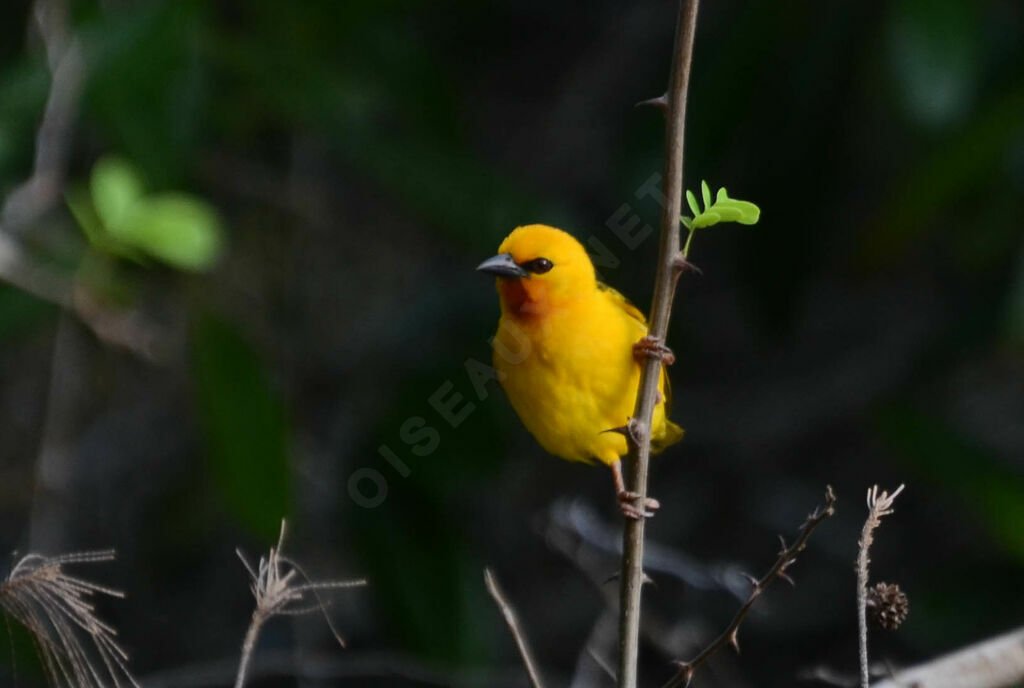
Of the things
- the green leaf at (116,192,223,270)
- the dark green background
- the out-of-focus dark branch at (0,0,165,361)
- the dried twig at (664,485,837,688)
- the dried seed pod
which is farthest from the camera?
the dark green background

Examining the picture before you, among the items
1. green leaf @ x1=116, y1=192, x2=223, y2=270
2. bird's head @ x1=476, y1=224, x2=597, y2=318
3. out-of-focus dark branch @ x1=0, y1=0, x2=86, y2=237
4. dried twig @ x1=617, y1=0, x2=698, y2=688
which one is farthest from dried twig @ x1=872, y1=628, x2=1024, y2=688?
out-of-focus dark branch @ x1=0, y1=0, x2=86, y2=237

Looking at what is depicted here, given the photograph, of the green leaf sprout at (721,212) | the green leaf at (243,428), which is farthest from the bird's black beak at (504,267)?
the green leaf at (243,428)

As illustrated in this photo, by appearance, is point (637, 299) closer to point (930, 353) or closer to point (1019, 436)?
point (930, 353)

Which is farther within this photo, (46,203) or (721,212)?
(46,203)

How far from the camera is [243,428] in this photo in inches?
171

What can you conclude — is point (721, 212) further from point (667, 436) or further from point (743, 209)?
point (667, 436)

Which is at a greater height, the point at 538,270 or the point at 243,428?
the point at 538,270

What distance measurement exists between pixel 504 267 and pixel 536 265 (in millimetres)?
87

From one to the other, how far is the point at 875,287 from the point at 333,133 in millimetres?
3503

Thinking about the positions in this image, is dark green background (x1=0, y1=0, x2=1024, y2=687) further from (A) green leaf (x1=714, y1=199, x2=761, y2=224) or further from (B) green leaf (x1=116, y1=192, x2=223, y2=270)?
(A) green leaf (x1=714, y1=199, x2=761, y2=224)

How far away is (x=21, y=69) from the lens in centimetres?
433

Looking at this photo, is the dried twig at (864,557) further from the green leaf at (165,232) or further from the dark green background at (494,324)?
the green leaf at (165,232)

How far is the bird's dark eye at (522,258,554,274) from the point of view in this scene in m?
3.06

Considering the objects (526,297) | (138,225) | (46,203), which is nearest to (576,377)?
(526,297)
